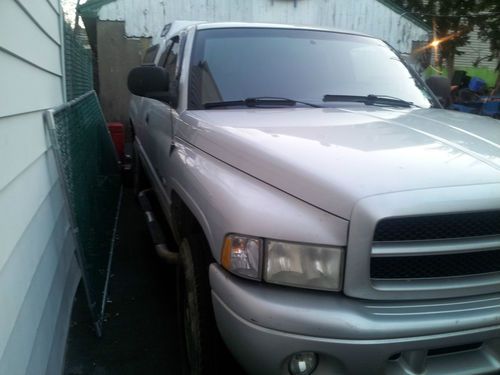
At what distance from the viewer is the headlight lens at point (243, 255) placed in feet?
5.88

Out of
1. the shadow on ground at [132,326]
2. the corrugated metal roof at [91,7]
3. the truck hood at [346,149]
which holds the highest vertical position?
the corrugated metal roof at [91,7]

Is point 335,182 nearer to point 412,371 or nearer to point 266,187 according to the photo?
point 266,187

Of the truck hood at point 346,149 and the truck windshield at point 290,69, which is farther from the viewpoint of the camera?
the truck windshield at point 290,69

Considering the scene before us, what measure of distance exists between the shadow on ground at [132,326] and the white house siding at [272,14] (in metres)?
6.92

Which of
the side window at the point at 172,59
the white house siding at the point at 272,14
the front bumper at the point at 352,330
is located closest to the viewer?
the front bumper at the point at 352,330

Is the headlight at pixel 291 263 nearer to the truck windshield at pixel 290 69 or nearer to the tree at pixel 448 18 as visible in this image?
the truck windshield at pixel 290 69

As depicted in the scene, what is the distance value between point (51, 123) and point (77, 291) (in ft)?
4.94

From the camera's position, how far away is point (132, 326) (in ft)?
10.8

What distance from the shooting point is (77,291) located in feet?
12.3

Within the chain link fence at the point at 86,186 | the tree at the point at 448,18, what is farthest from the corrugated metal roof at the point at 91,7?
the tree at the point at 448,18

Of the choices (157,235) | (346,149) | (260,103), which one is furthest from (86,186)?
(346,149)

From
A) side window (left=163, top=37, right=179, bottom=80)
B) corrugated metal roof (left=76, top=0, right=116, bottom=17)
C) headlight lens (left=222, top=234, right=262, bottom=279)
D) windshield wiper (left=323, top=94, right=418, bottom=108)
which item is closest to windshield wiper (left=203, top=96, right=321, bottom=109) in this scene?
windshield wiper (left=323, top=94, right=418, bottom=108)

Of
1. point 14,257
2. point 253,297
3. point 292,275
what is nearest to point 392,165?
point 292,275

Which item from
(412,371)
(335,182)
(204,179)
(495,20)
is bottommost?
(412,371)
